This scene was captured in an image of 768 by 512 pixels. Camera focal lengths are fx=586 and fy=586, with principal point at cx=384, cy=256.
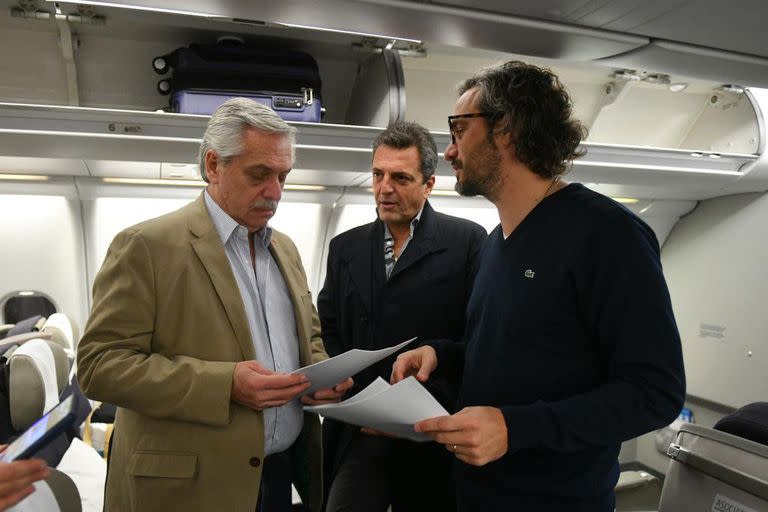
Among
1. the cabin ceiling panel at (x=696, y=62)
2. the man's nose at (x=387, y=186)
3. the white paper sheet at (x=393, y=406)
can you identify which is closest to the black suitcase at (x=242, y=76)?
the man's nose at (x=387, y=186)

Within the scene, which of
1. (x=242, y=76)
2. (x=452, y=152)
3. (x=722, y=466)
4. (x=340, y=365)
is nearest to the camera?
(x=340, y=365)

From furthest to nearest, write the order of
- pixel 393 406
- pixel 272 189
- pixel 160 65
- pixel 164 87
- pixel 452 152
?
pixel 164 87, pixel 160 65, pixel 272 189, pixel 452 152, pixel 393 406

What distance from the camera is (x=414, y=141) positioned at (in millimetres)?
2506

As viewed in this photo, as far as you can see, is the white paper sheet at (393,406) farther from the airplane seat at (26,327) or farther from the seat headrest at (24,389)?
the airplane seat at (26,327)

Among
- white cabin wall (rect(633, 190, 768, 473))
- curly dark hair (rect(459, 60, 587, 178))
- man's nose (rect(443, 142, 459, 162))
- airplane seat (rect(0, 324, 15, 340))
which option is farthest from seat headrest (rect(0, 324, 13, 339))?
white cabin wall (rect(633, 190, 768, 473))

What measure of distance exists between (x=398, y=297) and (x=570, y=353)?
0.95 meters

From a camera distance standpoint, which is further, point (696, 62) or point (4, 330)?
point (4, 330)

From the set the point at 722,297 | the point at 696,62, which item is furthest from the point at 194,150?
the point at 722,297

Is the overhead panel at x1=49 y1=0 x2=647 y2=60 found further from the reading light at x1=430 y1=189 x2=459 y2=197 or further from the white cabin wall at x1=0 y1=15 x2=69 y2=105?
the reading light at x1=430 y1=189 x2=459 y2=197

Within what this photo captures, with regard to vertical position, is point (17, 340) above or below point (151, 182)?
below

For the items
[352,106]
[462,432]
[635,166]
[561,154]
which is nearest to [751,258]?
[635,166]

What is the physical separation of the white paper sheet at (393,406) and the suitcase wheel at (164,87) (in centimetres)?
208

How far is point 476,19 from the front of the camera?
1.29m

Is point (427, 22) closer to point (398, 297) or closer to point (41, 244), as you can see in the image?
point (398, 297)
